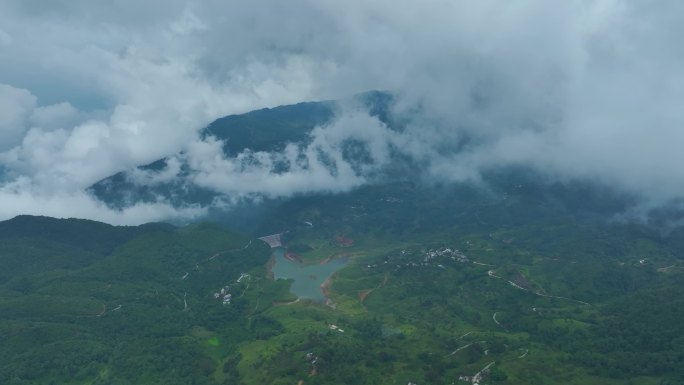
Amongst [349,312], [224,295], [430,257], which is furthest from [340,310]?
[430,257]

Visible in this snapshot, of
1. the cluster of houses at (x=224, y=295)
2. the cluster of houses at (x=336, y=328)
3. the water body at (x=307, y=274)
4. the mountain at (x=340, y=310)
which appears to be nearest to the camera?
the mountain at (x=340, y=310)

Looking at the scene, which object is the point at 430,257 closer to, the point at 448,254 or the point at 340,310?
the point at 448,254

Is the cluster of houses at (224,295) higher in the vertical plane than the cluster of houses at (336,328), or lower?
higher

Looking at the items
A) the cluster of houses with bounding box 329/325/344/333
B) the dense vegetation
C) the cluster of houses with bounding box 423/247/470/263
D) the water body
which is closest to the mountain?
the dense vegetation

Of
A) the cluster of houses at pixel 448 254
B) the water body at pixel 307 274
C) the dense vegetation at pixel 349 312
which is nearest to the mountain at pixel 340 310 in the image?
the dense vegetation at pixel 349 312

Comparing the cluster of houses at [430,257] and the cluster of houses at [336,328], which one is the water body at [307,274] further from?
the cluster of houses at [336,328]

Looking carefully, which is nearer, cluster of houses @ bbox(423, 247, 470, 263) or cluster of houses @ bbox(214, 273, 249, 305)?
cluster of houses @ bbox(214, 273, 249, 305)

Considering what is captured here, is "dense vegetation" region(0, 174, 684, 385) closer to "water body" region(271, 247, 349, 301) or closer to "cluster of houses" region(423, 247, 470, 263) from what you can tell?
"cluster of houses" region(423, 247, 470, 263)

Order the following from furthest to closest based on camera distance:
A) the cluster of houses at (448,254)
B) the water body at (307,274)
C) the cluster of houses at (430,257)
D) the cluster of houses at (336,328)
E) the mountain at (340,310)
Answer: the cluster of houses at (448,254) < the cluster of houses at (430,257) < the water body at (307,274) < the cluster of houses at (336,328) < the mountain at (340,310)

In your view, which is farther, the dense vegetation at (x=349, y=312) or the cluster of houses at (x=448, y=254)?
the cluster of houses at (x=448, y=254)

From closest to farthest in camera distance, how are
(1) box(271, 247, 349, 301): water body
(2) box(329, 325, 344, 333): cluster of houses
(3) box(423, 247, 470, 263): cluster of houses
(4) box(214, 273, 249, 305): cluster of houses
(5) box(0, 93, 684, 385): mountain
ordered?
(5) box(0, 93, 684, 385): mountain
(2) box(329, 325, 344, 333): cluster of houses
(4) box(214, 273, 249, 305): cluster of houses
(1) box(271, 247, 349, 301): water body
(3) box(423, 247, 470, 263): cluster of houses
